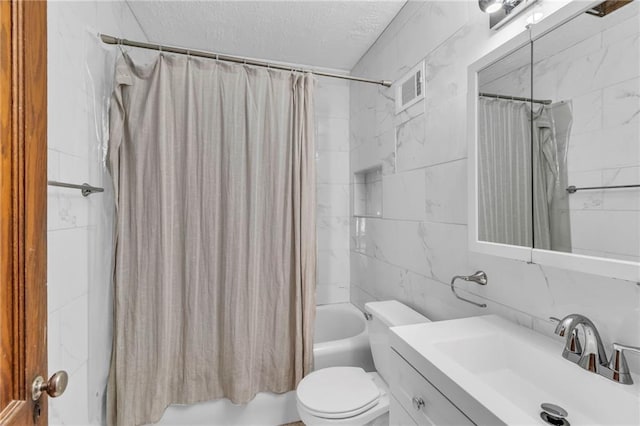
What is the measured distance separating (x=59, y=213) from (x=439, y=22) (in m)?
1.83

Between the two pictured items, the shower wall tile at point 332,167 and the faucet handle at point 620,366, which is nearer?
the faucet handle at point 620,366

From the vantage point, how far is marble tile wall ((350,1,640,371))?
885mm

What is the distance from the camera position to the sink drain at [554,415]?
2.15 feet

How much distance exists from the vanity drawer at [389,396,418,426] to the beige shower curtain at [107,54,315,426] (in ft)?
2.41

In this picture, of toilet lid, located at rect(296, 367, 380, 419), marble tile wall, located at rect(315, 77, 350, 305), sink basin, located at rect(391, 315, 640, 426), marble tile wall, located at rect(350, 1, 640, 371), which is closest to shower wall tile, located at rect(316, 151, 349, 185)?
marble tile wall, located at rect(315, 77, 350, 305)

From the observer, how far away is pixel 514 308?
3.45 feet

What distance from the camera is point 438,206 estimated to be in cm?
145

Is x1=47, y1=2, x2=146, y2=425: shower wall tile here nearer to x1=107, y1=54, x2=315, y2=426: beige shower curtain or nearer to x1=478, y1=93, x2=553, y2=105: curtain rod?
x1=107, y1=54, x2=315, y2=426: beige shower curtain

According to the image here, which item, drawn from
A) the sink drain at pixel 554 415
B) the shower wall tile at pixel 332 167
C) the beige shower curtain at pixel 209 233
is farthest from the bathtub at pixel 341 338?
the sink drain at pixel 554 415

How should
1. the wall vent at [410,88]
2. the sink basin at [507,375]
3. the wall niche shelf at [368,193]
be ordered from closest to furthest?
1. the sink basin at [507,375]
2. the wall vent at [410,88]
3. the wall niche shelf at [368,193]

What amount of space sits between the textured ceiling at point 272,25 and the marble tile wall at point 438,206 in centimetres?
19

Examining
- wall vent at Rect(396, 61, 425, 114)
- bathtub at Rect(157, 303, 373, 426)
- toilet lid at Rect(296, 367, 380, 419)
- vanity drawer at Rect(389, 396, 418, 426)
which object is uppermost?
wall vent at Rect(396, 61, 425, 114)

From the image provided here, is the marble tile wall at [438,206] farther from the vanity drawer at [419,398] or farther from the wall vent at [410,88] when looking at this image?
the vanity drawer at [419,398]

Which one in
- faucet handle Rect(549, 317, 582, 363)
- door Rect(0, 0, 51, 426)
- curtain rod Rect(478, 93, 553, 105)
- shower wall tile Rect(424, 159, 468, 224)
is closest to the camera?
door Rect(0, 0, 51, 426)
